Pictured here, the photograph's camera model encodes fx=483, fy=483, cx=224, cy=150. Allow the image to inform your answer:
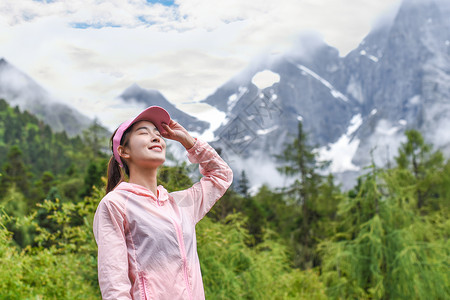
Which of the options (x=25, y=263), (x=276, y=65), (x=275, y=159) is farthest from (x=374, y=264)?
(x=276, y=65)

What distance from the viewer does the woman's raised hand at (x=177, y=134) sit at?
5.03 ft

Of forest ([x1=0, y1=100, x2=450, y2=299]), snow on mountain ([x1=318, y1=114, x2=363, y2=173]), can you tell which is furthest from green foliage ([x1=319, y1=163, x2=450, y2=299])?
snow on mountain ([x1=318, y1=114, x2=363, y2=173])

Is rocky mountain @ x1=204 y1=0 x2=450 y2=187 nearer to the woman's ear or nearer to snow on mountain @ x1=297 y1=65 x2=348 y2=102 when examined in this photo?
snow on mountain @ x1=297 y1=65 x2=348 y2=102

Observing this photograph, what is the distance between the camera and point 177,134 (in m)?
1.55

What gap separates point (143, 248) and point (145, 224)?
0.20 ft

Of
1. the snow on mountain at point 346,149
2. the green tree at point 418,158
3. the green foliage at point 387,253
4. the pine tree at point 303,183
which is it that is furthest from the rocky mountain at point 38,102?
the green foliage at point 387,253

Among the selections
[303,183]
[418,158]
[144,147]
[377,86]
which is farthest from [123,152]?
[377,86]

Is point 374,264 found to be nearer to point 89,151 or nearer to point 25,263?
point 25,263

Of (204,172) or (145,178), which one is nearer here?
(145,178)

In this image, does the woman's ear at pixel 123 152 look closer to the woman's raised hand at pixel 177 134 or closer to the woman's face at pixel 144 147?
the woman's face at pixel 144 147

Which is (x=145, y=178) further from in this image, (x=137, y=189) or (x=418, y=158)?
(x=418, y=158)

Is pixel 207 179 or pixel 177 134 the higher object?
pixel 177 134

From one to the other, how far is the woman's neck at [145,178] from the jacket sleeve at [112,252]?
6.0 inches

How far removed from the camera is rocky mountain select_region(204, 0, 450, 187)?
66625 millimetres
